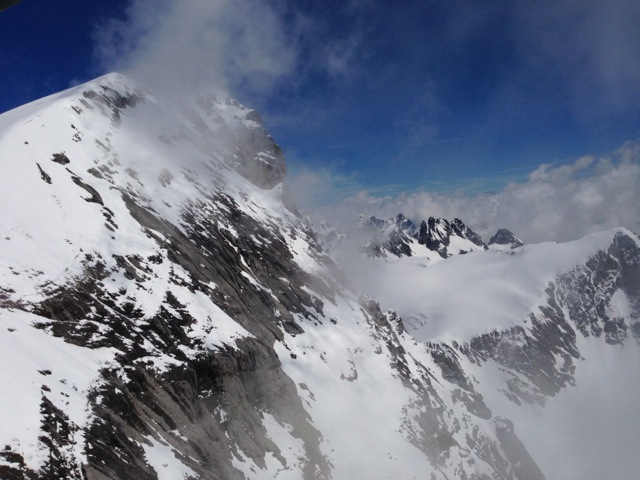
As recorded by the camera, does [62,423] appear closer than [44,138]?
Yes

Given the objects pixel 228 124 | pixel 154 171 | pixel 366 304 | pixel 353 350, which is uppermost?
pixel 228 124

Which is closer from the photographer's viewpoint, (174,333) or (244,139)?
(174,333)

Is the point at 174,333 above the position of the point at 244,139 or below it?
below

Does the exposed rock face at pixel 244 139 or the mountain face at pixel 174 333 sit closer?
the mountain face at pixel 174 333

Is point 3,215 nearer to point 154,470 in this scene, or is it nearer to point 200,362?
point 200,362

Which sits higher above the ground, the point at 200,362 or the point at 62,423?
the point at 200,362

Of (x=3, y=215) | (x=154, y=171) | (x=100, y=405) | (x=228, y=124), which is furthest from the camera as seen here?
(x=228, y=124)

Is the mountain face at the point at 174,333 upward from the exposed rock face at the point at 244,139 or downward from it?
downward

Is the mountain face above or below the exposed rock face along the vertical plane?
below

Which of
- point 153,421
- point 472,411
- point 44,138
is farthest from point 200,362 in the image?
point 472,411

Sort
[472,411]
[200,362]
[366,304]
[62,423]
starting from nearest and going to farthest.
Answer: [62,423] < [200,362] < [366,304] < [472,411]

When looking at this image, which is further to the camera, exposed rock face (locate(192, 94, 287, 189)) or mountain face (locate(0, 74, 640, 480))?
exposed rock face (locate(192, 94, 287, 189))
